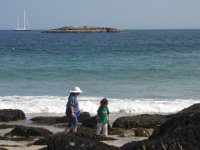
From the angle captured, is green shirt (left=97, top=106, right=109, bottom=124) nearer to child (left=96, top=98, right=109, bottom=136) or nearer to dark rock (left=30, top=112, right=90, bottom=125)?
child (left=96, top=98, right=109, bottom=136)

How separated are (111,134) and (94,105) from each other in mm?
6849

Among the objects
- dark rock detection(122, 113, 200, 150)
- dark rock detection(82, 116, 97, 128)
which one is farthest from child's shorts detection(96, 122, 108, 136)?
dark rock detection(122, 113, 200, 150)

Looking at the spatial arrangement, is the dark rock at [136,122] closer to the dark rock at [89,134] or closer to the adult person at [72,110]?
the dark rock at [89,134]

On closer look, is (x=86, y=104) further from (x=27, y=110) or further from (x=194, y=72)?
(x=194, y=72)

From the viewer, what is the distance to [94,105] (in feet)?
64.3

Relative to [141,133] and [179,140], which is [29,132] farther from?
[179,140]

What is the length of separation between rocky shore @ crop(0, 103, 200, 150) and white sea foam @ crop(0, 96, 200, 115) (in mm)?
3240

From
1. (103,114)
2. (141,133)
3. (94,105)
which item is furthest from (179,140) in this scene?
(94,105)

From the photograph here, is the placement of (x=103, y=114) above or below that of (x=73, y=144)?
above

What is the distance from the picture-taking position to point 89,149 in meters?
7.65

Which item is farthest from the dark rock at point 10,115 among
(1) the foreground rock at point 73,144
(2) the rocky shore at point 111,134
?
(1) the foreground rock at point 73,144

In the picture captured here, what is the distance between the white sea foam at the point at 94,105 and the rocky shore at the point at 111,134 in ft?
10.6

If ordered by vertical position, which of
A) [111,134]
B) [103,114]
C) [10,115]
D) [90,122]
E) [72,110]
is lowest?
[111,134]

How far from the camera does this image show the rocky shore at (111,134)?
23.8 ft
